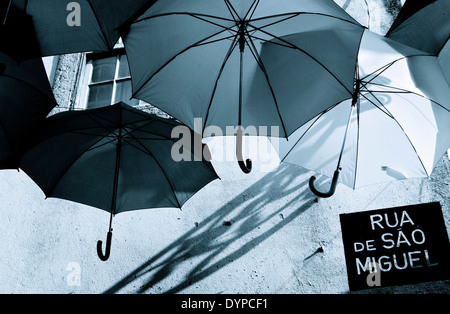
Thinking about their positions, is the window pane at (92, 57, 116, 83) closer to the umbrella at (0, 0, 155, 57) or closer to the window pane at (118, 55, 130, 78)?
the window pane at (118, 55, 130, 78)

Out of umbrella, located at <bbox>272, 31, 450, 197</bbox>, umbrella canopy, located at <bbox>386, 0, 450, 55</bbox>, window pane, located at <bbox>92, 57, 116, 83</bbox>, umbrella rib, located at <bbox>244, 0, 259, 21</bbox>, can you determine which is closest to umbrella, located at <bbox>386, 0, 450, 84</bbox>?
umbrella canopy, located at <bbox>386, 0, 450, 55</bbox>

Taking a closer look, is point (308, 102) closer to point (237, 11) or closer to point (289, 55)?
point (289, 55)

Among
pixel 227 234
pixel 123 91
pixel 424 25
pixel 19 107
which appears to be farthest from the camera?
pixel 123 91

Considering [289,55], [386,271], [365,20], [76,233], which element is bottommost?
[386,271]

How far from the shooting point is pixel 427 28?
11.3 ft

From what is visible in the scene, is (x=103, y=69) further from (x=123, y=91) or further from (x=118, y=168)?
(x=118, y=168)

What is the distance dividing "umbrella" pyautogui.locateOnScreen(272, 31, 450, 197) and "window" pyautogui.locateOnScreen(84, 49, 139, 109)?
2.70 meters

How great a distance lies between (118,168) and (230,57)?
1543 millimetres

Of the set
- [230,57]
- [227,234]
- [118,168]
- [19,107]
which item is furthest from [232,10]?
[227,234]

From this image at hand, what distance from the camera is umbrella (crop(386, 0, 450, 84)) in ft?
11.0

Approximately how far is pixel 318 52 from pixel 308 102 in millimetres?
406

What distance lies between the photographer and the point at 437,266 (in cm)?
357

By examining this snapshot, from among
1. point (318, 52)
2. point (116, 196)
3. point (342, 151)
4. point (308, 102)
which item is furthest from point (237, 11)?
point (116, 196)

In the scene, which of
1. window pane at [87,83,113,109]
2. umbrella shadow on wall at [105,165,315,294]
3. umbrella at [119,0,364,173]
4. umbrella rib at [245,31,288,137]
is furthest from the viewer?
window pane at [87,83,113,109]
